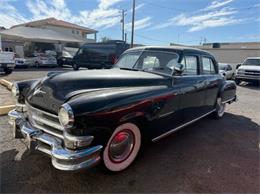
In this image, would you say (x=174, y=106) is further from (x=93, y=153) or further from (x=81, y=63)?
(x=81, y=63)

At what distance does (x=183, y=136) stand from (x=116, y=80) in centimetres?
197

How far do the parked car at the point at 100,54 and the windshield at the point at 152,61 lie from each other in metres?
10.3

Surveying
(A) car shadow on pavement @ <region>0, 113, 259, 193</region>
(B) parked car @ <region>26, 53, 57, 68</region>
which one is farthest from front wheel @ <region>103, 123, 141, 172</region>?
(B) parked car @ <region>26, 53, 57, 68</region>

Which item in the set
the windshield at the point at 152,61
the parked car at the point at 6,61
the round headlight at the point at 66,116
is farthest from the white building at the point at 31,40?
the round headlight at the point at 66,116

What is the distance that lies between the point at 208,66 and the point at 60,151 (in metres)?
4.05

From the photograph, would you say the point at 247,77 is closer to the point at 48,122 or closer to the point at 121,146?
the point at 121,146

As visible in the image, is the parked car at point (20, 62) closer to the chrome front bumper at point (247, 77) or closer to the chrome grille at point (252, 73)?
the chrome front bumper at point (247, 77)

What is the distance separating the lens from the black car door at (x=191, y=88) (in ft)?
13.1

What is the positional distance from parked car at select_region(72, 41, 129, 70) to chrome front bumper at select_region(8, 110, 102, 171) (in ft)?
39.5

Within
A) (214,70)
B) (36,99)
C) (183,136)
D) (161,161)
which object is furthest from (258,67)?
(36,99)

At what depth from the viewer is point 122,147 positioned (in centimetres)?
314

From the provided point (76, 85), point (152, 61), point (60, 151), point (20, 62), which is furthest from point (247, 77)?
point (20, 62)

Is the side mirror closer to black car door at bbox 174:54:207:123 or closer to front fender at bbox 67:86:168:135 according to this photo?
black car door at bbox 174:54:207:123

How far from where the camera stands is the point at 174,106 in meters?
3.75
